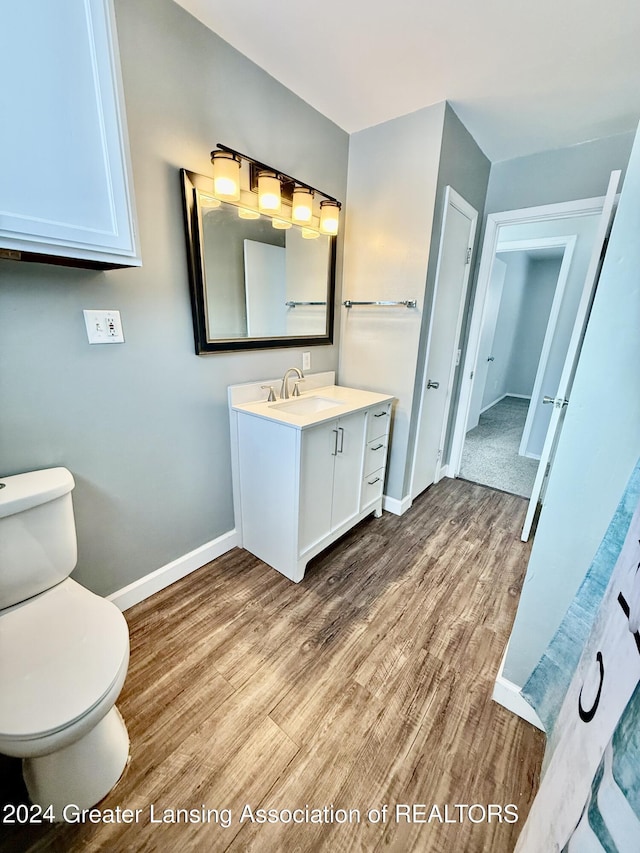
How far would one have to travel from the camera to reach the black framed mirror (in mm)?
1522

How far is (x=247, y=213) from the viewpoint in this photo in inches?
66.2

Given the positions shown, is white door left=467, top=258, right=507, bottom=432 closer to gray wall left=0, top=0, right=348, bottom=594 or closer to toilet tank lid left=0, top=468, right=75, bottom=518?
gray wall left=0, top=0, right=348, bottom=594

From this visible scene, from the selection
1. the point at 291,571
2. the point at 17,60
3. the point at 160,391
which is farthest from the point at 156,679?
the point at 17,60

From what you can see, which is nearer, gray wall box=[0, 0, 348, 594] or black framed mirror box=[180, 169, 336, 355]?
gray wall box=[0, 0, 348, 594]

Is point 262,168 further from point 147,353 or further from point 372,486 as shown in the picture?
point 372,486

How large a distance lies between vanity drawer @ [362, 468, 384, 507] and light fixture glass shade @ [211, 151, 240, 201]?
168 cm

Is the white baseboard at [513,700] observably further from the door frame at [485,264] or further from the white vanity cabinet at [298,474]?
the door frame at [485,264]

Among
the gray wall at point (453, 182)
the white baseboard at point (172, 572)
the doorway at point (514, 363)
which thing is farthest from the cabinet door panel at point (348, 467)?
the doorway at point (514, 363)

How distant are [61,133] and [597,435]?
164cm

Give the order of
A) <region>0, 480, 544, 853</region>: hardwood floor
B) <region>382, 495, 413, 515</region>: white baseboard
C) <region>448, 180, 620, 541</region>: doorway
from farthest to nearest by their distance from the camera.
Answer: <region>382, 495, 413, 515</region>: white baseboard
<region>448, 180, 620, 541</region>: doorway
<region>0, 480, 544, 853</region>: hardwood floor

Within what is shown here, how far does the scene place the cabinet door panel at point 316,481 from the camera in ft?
5.30

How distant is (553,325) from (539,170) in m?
1.42

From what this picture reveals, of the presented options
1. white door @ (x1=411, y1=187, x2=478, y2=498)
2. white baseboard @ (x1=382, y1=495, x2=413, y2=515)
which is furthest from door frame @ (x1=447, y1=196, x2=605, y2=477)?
white baseboard @ (x1=382, y1=495, x2=413, y2=515)

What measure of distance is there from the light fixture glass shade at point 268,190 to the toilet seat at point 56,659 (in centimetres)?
186
